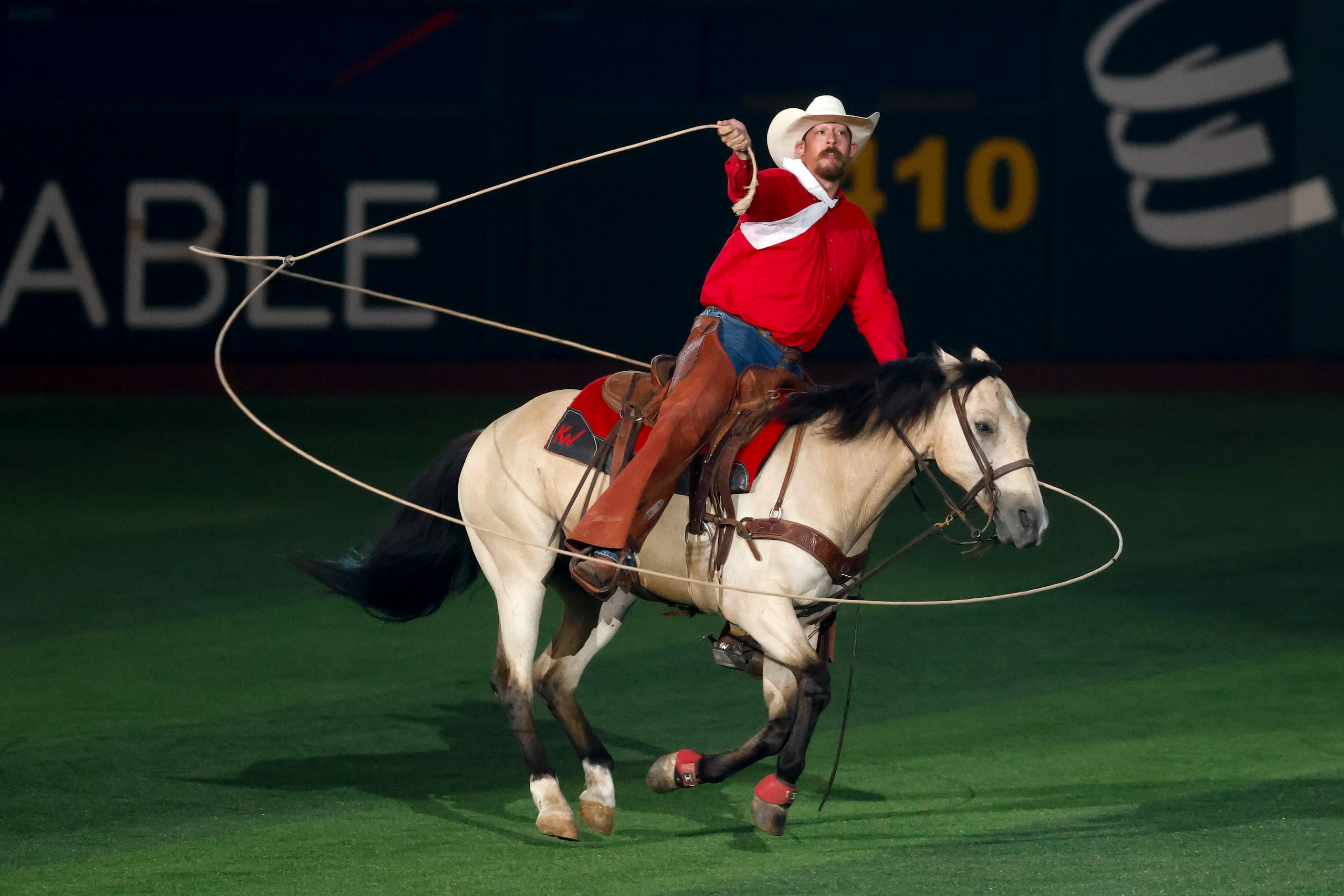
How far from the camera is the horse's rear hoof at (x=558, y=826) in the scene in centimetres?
557

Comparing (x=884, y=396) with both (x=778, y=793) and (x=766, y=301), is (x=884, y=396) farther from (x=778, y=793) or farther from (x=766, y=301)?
(x=778, y=793)

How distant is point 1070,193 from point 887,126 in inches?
63.8

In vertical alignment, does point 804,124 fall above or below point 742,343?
above

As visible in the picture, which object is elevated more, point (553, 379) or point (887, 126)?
point (887, 126)

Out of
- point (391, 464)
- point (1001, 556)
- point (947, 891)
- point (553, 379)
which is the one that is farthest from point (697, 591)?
point (553, 379)

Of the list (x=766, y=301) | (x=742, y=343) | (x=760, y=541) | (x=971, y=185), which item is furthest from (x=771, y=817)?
(x=971, y=185)

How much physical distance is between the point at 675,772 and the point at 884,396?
130cm

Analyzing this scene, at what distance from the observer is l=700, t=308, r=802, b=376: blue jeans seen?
18.9ft

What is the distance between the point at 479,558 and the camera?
6172 millimetres

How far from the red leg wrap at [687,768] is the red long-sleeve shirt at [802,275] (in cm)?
126

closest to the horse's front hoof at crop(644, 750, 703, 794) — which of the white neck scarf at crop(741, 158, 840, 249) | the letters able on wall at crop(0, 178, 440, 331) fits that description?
the white neck scarf at crop(741, 158, 840, 249)

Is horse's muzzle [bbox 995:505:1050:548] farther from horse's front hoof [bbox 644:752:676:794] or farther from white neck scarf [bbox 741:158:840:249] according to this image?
horse's front hoof [bbox 644:752:676:794]

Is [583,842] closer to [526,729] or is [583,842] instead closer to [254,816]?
[526,729]

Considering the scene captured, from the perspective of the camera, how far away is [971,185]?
16.1m
